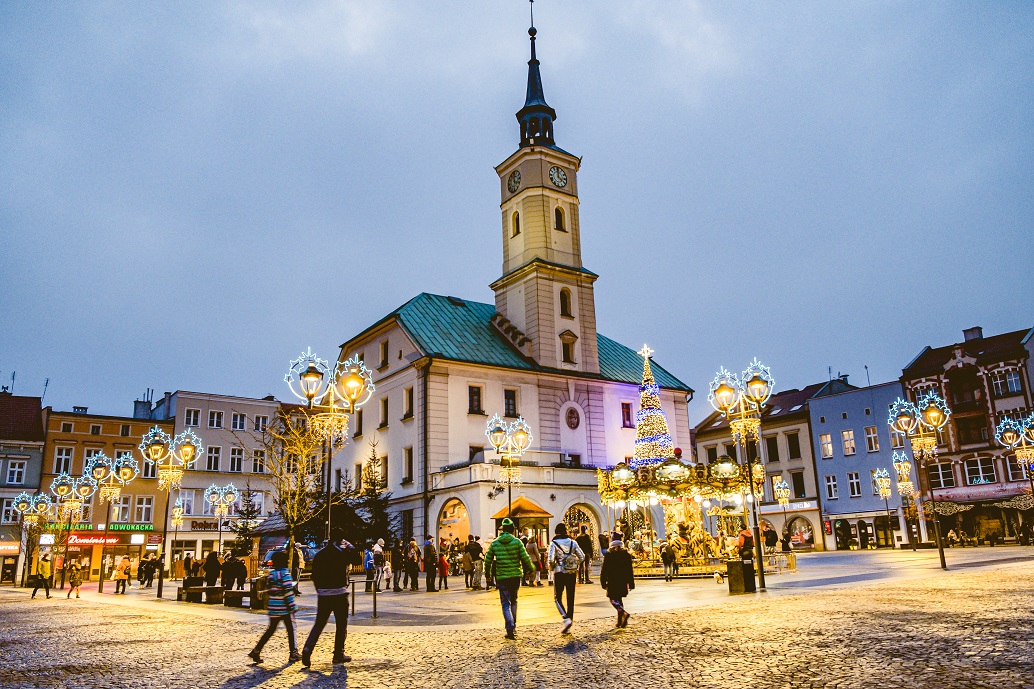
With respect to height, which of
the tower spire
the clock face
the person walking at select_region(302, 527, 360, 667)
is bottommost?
the person walking at select_region(302, 527, 360, 667)

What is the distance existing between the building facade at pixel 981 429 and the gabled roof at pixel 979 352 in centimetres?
6

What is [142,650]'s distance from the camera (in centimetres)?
1192

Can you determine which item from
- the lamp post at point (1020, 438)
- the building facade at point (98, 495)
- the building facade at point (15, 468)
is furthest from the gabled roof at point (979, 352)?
the building facade at point (15, 468)

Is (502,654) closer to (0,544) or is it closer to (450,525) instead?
(450,525)

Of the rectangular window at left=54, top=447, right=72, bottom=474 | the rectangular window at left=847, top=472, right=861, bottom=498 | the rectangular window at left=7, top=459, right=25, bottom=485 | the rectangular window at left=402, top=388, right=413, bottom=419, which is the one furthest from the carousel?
the rectangular window at left=7, top=459, right=25, bottom=485

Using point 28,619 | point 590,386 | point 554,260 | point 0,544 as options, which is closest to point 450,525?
point 590,386

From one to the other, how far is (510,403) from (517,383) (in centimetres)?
125

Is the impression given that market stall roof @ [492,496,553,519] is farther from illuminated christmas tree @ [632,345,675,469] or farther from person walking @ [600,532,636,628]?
person walking @ [600,532,636,628]

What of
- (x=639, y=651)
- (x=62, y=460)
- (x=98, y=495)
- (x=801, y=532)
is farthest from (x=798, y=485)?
(x=62, y=460)

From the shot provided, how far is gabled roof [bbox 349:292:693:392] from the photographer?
4281 centimetres

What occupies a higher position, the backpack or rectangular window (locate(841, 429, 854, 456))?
rectangular window (locate(841, 429, 854, 456))

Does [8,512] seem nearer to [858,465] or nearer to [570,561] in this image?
[570,561]

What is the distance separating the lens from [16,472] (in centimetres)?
5503

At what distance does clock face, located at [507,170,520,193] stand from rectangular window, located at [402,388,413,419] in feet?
51.5
